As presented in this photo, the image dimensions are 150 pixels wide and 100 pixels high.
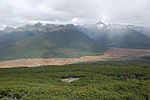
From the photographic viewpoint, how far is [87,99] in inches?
3319

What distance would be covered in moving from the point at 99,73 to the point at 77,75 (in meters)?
13.5

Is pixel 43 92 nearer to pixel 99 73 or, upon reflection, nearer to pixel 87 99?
pixel 87 99

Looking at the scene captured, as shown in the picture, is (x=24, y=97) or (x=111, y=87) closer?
(x=24, y=97)

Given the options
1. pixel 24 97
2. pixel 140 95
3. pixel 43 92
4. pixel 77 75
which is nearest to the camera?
pixel 24 97

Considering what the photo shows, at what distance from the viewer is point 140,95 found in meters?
100

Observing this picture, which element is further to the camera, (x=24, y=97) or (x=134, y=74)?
(x=134, y=74)

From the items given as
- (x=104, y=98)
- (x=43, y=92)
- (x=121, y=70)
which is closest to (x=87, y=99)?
(x=104, y=98)

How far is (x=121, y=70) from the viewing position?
6855 inches

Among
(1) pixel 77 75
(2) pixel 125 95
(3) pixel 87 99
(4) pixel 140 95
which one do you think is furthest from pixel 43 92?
(1) pixel 77 75

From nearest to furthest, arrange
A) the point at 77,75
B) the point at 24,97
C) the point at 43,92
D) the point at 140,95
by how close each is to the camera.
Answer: the point at 24,97, the point at 43,92, the point at 140,95, the point at 77,75

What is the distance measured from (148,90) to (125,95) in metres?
15.7

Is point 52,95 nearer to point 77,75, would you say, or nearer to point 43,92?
point 43,92

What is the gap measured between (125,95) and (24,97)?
3047cm

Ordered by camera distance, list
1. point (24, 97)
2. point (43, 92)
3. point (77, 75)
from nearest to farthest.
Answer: point (24, 97), point (43, 92), point (77, 75)
